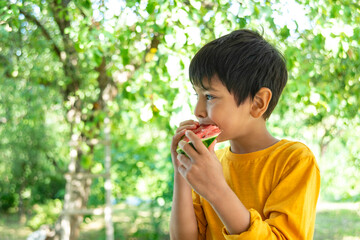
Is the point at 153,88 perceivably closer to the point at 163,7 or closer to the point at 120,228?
the point at 163,7

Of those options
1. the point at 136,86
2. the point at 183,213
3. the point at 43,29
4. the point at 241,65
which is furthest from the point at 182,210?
the point at 43,29

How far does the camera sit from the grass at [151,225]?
5.90 metres

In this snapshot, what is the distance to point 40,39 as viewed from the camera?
4.25 m

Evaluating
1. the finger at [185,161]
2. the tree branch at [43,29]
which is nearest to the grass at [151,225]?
the tree branch at [43,29]

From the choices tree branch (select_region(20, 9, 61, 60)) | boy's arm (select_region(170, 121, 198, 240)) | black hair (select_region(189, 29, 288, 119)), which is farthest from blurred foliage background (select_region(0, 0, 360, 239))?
boy's arm (select_region(170, 121, 198, 240))

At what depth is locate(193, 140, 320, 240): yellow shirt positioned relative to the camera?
3.11ft

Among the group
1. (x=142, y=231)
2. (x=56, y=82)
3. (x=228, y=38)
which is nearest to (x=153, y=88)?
(x=228, y=38)

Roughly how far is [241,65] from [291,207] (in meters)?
0.40

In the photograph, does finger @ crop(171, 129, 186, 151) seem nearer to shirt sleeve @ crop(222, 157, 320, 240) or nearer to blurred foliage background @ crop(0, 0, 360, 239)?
shirt sleeve @ crop(222, 157, 320, 240)

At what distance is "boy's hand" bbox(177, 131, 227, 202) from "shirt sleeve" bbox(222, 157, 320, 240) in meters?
0.10

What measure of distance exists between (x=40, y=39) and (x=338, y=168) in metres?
3.77

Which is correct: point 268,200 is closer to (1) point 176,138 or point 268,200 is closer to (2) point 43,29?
(1) point 176,138

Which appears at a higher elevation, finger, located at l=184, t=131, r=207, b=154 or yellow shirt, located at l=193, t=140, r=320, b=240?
finger, located at l=184, t=131, r=207, b=154

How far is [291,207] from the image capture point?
957 millimetres
